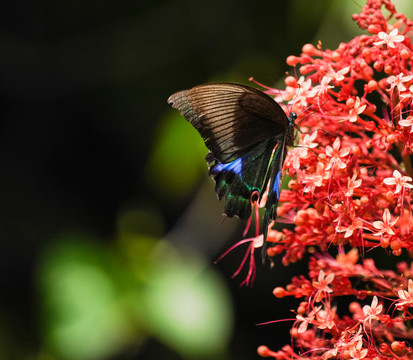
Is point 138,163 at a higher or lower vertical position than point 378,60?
lower

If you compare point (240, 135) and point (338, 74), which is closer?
point (338, 74)

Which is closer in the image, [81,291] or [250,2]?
[81,291]

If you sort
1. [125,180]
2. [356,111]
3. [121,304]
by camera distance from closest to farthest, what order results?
[356,111] < [121,304] < [125,180]

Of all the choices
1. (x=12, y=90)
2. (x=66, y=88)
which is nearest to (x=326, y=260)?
(x=66, y=88)

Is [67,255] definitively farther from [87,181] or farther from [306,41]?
[306,41]

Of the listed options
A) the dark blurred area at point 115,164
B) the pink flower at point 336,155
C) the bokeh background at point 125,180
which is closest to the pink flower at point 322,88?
the pink flower at point 336,155

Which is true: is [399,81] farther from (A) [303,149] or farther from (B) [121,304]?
(B) [121,304]

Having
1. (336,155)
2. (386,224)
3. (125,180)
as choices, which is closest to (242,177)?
(336,155)
